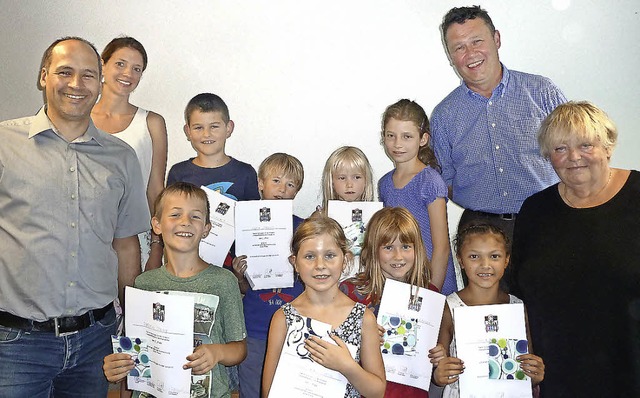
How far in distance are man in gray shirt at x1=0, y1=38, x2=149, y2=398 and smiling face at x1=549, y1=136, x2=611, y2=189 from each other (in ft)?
6.37

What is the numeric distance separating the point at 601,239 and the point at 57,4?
4047 mm

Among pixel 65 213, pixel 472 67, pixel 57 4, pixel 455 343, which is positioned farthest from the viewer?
pixel 57 4

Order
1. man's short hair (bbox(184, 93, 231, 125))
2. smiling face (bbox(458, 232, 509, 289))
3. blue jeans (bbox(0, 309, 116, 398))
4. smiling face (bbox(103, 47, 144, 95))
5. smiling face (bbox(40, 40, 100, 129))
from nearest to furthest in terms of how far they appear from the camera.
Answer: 1. blue jeans (bbox(0, 309, 116, 398))
2. smiling face (bbox(40, 40, 100, 129))
3. smiling face (bbox(458, 232, 509, 289))
4. man's short hair (bbox(184, 93, 231, 125))
5. smiling face (bbox(103, 47, 144, 95))

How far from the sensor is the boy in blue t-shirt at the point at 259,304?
10.9 ft

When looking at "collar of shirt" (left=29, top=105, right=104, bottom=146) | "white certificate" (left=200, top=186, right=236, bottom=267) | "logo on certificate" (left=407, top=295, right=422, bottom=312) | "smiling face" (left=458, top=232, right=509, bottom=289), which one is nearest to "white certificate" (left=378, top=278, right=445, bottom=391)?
"logo on certificate" (left=407, top=295, right=422, bottom=312)

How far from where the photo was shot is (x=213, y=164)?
367cm

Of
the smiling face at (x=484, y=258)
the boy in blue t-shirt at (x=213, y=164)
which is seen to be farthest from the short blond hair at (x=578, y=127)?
the boy in blue t-shirt at (x=213, y=164)

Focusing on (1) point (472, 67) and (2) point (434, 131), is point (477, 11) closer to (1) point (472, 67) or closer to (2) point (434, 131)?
(1) point (472, 67)

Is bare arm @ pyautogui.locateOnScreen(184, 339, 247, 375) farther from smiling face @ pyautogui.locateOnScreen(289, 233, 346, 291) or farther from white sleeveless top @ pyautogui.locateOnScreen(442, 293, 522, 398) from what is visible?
white sleeveless top @ pyautogui.locateOnScreen(442, 293, 522, 398)

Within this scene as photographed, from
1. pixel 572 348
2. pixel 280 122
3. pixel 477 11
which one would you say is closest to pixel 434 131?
pixel 477 11

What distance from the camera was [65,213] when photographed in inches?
96.2

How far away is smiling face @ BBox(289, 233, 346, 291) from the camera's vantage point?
2.54 meters

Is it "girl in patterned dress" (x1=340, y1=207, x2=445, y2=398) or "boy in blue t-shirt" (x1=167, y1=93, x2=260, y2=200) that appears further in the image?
"boy in blue t-shirt" (x1=167, y1=93, x2=260, y2=200)

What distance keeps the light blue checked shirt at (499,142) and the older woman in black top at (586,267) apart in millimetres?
773
